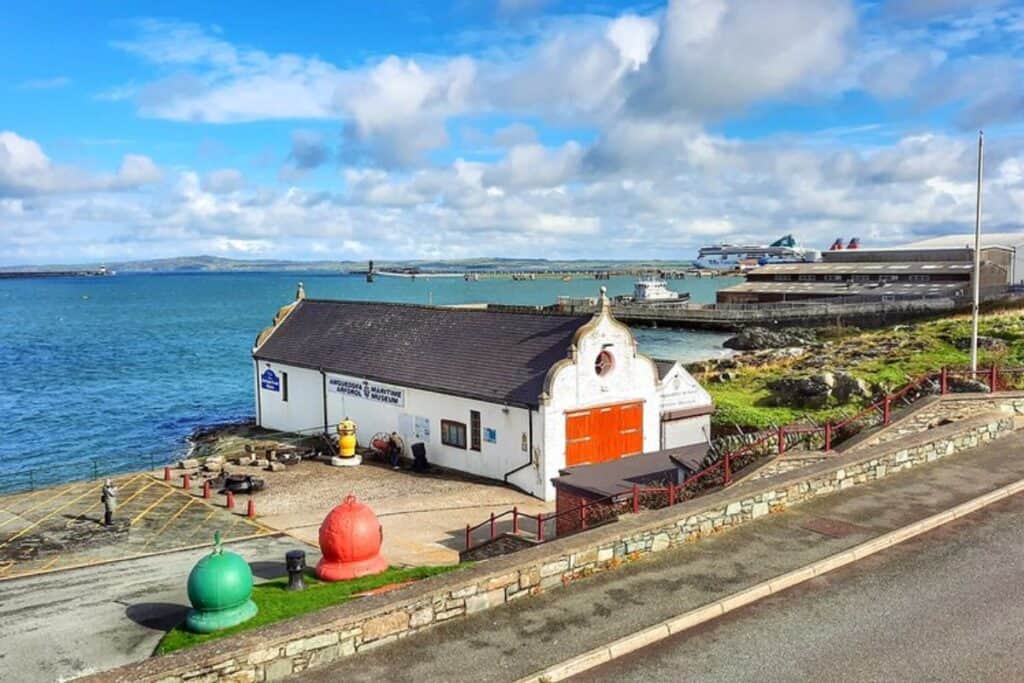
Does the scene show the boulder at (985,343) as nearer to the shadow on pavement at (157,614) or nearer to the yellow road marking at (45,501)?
the shadow on pavement at (157,614)

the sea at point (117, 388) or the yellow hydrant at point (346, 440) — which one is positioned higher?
the yellow hydrant at point (346, 440)

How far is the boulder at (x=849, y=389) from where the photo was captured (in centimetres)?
3388

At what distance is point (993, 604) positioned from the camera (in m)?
11.1

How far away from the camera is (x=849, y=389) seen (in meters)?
34.5

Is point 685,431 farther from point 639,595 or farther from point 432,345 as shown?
point 639,595

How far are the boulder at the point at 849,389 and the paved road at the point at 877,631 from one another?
2179 cm

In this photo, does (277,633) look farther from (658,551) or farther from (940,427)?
(940,427)

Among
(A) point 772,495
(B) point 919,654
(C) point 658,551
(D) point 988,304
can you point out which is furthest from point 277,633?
(D) point 988,304

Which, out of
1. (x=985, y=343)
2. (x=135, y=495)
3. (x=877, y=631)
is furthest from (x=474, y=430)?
(x=985, y=343)

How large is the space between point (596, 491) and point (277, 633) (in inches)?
382

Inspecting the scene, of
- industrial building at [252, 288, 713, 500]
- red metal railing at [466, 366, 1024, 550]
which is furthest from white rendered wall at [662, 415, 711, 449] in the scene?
red metal railing at [466, 366, 1024, 550]

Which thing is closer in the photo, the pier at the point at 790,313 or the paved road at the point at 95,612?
the paved road at the point at 95,612

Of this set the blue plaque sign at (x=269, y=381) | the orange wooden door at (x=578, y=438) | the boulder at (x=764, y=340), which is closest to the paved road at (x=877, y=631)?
the orange wooden door at (x=578, y=438)

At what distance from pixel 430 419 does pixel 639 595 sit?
19.0 meters
